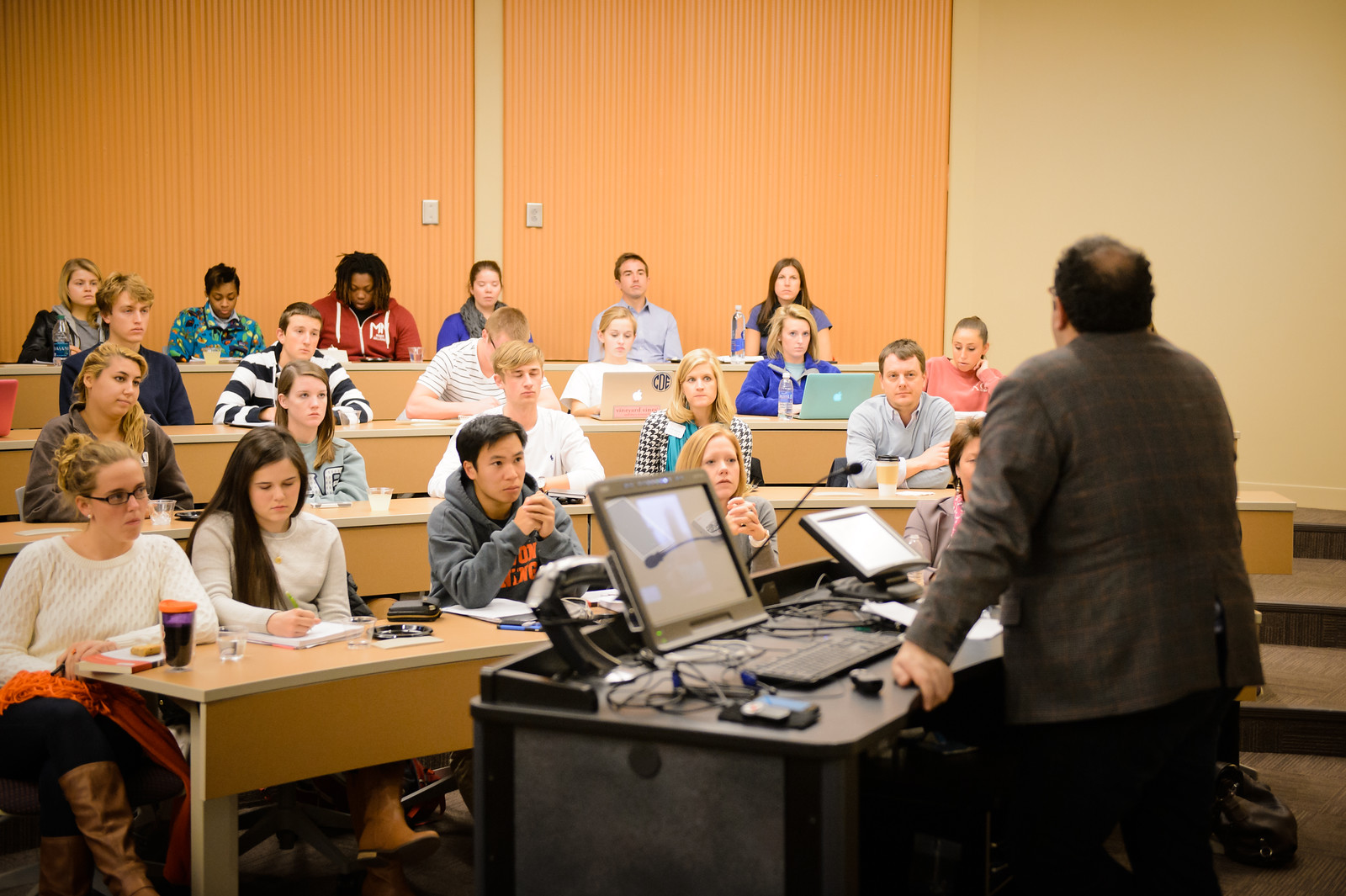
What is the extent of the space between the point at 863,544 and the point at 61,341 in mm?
4597

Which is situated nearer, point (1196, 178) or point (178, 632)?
point (178, 632)

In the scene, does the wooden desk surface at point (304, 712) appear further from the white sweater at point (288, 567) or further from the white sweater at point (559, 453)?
the white sweater at point (559, 453)

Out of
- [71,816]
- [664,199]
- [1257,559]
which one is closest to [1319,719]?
[1257,559]

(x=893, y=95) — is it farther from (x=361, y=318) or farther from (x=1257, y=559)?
(x=1257, y=559)

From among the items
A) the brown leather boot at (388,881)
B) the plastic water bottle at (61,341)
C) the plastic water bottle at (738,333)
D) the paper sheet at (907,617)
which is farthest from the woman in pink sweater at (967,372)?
the plastic water bottle at (61,341)

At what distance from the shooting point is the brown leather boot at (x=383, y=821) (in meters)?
2.42

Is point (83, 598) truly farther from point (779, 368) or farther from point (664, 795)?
point (779, 368)

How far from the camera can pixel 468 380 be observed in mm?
5047

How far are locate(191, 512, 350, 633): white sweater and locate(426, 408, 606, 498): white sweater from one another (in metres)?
1.08

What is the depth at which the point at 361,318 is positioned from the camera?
6301 mm

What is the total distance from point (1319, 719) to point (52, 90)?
7043 millimetres

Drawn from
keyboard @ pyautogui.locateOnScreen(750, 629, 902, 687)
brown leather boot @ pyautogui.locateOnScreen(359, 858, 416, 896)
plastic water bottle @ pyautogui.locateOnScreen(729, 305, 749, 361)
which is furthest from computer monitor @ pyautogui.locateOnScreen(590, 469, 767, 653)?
plastic water bottle @ pyautogui.locateOnScreen(729, 305, 749, 361)

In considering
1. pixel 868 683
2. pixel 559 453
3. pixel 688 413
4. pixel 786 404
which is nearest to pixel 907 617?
pixel 868 683

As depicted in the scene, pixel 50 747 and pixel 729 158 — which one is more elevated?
pixel 729 158
